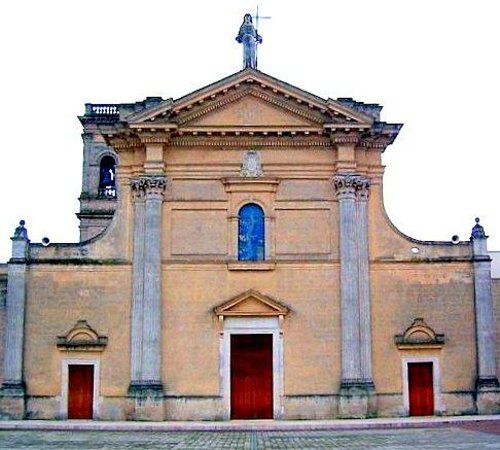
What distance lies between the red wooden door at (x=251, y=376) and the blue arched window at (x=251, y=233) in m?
2.89

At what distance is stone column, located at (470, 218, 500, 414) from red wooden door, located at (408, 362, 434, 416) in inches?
64.8

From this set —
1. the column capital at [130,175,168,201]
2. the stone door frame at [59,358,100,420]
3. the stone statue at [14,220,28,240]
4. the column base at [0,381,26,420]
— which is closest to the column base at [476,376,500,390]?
the column capital at [130,175,168,201]

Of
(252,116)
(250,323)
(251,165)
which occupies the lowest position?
(250,323)

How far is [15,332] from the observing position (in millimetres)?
28328

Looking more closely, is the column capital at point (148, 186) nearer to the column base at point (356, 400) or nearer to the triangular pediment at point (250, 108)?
the triangular pediment at point (250, 108)

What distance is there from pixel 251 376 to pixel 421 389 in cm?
601

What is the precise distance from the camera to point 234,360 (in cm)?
2870

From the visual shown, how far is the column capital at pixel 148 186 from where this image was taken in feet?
96.1

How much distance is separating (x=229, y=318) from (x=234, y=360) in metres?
1.49

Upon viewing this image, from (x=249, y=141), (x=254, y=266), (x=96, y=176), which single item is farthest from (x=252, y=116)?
(x=96, y=176)

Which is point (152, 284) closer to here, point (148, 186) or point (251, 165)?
point (148, 186)

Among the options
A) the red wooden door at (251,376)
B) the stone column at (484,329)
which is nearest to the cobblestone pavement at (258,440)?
the red wooden door at (251,376)

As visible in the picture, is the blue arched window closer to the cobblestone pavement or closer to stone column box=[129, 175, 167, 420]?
stone column box=[129, 175, 167, 420]

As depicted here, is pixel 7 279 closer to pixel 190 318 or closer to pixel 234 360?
pixel 190 318
